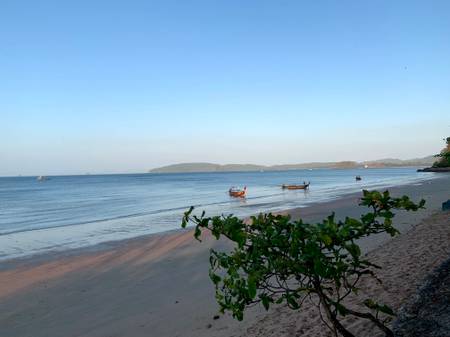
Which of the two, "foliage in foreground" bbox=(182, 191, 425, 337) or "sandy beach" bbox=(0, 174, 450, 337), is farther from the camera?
"sandy beach" bbox=(0, 174, 450, 337)

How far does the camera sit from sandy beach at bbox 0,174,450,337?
5832 millimetres

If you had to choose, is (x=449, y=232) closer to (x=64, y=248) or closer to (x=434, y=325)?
(x=434, y=325)

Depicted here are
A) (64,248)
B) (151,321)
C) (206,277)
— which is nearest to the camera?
(151,321)

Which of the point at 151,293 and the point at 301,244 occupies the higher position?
the point at 301,244

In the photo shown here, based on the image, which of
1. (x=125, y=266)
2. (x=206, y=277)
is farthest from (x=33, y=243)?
(x=206, y=277)

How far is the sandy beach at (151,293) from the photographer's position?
5.83 m

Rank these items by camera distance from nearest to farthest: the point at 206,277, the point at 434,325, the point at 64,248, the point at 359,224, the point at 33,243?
the point at 359,224 < the point at 434,325 < the point at 206,277 < the point at 64,248 < the point at 33,243

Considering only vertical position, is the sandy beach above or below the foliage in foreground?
below

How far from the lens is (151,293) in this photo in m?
8.13

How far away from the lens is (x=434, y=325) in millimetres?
3170

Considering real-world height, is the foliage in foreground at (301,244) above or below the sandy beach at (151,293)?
above

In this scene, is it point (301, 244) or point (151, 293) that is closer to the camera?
point (301, 244)

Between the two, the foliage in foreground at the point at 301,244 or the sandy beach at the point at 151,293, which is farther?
the sandy beach at the point at 151,293

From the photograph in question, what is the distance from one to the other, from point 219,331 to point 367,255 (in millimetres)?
5020
